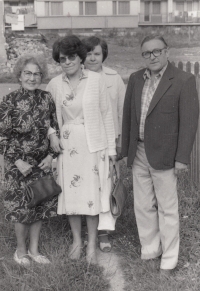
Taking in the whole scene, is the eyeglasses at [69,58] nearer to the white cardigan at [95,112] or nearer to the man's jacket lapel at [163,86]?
the white cardigan at [95,112]

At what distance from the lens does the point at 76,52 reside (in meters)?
3.53

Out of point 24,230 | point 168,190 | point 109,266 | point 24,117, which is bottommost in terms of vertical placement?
point 109,266

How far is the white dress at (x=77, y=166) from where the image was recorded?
141 inches

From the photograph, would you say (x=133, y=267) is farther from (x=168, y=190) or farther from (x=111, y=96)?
(x=111, y=96)

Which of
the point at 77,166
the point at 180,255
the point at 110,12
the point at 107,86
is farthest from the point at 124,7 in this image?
the point at 180,255

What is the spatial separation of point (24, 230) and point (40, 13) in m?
2.89

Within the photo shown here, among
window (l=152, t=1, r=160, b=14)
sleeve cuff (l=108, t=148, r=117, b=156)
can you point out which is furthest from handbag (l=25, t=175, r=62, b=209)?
window (l=152, t=1, r=160, b=14)

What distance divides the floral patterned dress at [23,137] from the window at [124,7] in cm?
202

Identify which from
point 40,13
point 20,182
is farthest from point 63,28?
point 20,182

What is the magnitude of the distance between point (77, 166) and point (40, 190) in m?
0.33

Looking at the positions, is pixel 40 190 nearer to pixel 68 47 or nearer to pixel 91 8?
pixel 68 47

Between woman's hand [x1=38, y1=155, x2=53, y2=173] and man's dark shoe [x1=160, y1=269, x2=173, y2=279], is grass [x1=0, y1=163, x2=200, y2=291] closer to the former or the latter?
man's dark shoe [x1=160, y1=269, x2=173, y2=279]

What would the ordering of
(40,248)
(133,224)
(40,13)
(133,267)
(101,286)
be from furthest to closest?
(40,13) < (133,224) < (40,248) < (133,267) < (101,286)

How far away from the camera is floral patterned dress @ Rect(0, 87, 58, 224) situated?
136 inches
